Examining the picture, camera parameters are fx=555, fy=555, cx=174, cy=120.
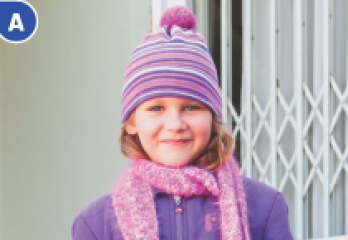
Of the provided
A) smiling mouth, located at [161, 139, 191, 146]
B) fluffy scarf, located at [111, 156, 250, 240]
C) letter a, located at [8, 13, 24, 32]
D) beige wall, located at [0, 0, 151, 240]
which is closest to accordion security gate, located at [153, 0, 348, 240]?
beige wall, located at [0, 0, 151, 240]

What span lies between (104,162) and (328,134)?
77.9 inches

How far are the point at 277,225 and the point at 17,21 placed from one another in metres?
3.31

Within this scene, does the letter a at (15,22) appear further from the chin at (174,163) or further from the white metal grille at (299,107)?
the chin at (174,163)

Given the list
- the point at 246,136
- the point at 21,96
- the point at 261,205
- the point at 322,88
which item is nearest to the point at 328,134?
the point at 322,88

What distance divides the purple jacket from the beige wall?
239cm

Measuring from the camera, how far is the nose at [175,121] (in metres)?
1.81

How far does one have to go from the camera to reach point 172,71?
1890 millimetres

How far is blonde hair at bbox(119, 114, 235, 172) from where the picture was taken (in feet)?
6.32

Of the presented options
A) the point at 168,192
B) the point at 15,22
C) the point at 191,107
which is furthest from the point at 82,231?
the point at 15,22

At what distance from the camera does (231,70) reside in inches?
147

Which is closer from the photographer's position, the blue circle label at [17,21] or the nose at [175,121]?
the nose at [175,121]

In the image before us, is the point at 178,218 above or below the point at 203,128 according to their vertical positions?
below

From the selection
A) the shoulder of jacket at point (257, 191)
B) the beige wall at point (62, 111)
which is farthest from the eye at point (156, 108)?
the beige wall at point (62, 111)

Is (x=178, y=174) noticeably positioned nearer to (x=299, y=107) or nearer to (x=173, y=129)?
(x=173, y=129)
